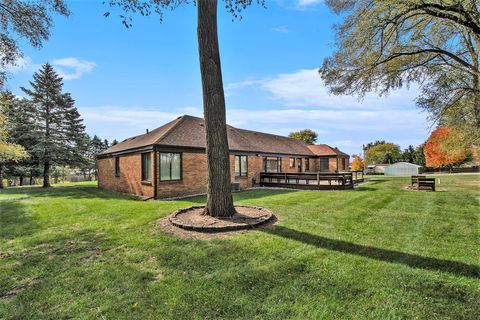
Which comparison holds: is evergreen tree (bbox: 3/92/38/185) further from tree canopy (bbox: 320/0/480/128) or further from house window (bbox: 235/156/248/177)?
tree canopy (bbox: 320/0/480/128)

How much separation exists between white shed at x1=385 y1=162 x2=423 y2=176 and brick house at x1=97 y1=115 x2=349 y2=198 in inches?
1179

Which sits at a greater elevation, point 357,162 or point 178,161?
point 357,162

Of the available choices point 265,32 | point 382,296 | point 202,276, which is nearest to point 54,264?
point 202,276

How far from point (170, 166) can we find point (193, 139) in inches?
106

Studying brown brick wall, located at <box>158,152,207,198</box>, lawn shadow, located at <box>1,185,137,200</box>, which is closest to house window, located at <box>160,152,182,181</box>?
brown brick wall, located at <box>158,152,207,198</box>

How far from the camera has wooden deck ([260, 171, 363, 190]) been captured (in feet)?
51.8

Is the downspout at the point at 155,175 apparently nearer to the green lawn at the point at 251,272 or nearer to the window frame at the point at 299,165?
the green lawn at the point at 251,272

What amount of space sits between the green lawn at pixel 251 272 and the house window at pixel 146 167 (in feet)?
22.3

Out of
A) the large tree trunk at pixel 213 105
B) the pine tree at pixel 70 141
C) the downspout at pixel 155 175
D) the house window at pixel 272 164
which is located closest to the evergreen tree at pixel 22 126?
the pine tree at pixel 70 141

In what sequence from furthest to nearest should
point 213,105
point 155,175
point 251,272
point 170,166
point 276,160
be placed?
point 276,160 → point 170,166 → point 155,175 → point 213,105 → point 251,272

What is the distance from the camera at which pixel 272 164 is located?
2106 cm

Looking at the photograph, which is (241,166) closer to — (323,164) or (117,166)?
(117,166)

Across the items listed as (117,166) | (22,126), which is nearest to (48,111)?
(22,126)

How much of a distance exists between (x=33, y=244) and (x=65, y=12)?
19.6 ft
